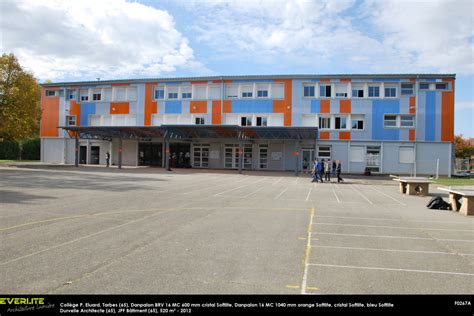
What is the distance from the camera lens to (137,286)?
15.1 ft

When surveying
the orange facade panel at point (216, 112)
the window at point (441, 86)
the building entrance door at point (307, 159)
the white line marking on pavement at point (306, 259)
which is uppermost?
the window at point (441, 86)

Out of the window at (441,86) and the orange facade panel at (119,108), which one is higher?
the window at (441,86)

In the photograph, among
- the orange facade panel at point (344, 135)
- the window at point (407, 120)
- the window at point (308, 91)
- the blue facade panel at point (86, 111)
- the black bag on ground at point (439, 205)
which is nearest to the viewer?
the black bag on ground at point (439, 205)

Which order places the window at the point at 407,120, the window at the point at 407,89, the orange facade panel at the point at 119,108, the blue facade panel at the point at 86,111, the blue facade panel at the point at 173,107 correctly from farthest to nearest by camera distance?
1. the blue facade panel at the point at 86,111
2. the orange facade panel at the point at 119,108
3. the blue facade panel at the point at 173,107
4. the window at the point at 407,89
5. the window at the point at 407,120

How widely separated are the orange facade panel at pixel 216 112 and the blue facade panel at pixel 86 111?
1565 centimetres

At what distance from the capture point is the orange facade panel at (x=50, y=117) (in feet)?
160

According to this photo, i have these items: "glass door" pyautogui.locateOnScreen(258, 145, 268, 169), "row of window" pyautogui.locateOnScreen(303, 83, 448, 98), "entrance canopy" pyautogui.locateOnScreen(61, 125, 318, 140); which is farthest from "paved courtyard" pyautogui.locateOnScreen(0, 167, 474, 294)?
"glass door" pyautogui.locateOnScreen(258, 145, 268, 169)

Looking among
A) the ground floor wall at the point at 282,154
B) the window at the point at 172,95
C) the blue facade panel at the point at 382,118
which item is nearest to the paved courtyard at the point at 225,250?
the ground floor wall at the point at 282,154

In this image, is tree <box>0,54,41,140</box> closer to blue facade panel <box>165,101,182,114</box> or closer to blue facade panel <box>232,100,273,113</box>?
blue facade panel <box>165,101,182,114</box>

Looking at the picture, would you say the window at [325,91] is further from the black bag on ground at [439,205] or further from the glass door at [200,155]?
the black bag on ground at [439,205]

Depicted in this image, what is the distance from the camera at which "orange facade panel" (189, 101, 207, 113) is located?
43.3 metres

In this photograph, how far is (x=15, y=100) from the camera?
37.6 meters

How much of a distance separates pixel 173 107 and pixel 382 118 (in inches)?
891

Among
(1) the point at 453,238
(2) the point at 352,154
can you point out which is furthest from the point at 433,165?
(1) the point at 453,238
